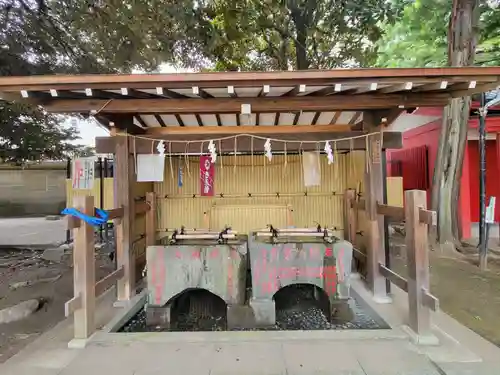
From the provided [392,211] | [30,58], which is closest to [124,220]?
[392,211]

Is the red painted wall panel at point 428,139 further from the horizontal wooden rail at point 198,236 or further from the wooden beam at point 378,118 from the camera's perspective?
the horizontal wooden rail at point 198,236

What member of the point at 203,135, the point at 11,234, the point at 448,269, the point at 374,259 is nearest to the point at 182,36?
the point at 203,135

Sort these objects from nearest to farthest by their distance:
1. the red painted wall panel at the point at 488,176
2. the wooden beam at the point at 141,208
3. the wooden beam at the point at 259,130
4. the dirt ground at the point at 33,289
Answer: the dirt ground at the point at 33,289
the wooden beam at the point at 141,208
the wooden beam at the point at 259,130
the red painted wall panel at the point at 488,176

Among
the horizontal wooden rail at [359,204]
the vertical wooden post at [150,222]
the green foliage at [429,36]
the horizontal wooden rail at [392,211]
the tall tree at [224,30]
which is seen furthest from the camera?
the green foliage at [429,36]

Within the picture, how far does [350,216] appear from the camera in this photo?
6.73m

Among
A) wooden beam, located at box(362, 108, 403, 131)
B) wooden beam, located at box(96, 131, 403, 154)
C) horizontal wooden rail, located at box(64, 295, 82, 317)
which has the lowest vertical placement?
horizontal wooden rail, located at box(64, 295, 82, 317)

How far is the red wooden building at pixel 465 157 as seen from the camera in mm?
10562

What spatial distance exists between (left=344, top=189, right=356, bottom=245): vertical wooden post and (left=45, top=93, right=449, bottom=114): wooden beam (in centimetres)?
221

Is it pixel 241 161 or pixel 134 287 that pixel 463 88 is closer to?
pixel 241 161

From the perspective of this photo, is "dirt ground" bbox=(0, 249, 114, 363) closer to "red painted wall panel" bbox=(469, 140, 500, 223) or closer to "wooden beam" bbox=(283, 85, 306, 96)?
"wooden beam" bbox=(283, 85, 306, 96)

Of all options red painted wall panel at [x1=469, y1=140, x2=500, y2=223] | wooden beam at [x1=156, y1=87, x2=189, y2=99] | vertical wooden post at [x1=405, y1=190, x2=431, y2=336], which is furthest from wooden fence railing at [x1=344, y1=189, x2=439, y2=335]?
red painted wall panel at [x1=469, y1=140, x2=500, y2=223]

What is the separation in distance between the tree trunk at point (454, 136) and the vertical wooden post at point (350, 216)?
3.75 metres

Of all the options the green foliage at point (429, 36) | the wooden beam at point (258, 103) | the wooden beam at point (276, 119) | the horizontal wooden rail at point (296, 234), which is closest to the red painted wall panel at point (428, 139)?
the green foliage at point (429, 36)

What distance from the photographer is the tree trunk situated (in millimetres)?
8352
